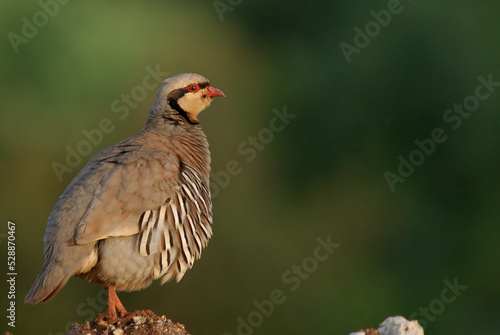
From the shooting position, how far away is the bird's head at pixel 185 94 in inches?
208

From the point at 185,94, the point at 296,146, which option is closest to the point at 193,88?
the point at 185,94

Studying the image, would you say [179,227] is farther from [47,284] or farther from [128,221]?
[47,284]

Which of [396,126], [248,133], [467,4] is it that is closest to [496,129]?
[396,126]

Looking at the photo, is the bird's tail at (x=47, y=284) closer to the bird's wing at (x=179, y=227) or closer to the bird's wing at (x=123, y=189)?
the bird's wing at (x=123, y=189)

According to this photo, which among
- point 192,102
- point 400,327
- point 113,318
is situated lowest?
point 400,327

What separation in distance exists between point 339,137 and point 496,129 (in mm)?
2420

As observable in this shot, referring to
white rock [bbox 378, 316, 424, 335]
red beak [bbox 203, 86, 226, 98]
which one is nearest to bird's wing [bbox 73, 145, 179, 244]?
red beak [bbox 203, 86, 226, 98]

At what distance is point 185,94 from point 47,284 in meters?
1.71

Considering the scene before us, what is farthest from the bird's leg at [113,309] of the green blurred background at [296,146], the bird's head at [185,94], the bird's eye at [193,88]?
the green blurred background at [296,146]

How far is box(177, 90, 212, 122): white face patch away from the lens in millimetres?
5297

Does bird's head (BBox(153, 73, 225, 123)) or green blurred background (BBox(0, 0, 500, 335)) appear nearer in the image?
bird's head (BBox(153, 73, 225, 123))

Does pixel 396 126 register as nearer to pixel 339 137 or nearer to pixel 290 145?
pixel 339 137

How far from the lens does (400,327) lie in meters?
4.05

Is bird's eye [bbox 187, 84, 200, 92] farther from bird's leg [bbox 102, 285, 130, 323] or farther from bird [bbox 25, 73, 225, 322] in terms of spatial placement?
bird's leg [bbox 102, 285, 130, 323]
